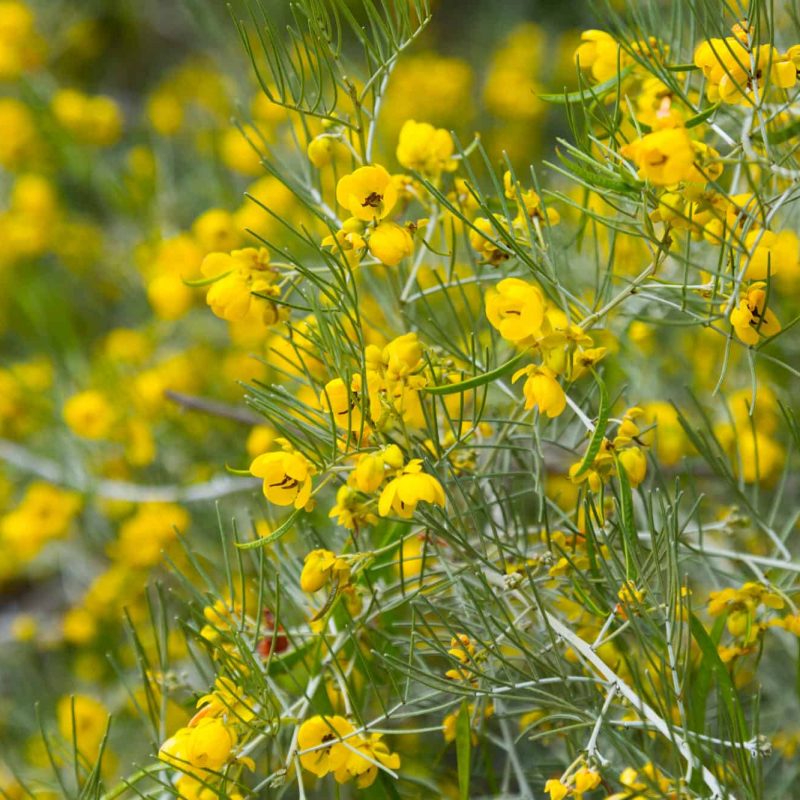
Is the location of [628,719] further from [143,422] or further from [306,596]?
[143,422]

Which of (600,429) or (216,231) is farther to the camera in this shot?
(216,231)

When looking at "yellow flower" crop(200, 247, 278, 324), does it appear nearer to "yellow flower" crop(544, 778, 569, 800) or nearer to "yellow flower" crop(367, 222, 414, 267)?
"yellow flower" crop(367, 222, 414, 267)

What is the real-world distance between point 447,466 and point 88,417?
0.80m

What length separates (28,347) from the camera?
1.85 meters

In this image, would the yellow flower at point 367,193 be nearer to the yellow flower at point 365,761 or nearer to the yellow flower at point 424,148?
the yellow flower at point 424,148

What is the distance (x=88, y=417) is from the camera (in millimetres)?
1345

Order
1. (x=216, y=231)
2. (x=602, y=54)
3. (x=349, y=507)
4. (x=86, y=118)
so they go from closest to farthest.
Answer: (x=349, y=507) → (x=602, y=54) → (x=216, y=231) → (x=86, y=118)

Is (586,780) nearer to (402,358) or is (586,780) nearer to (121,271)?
(402,358)

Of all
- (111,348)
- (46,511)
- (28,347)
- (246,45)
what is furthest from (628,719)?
(28,347)

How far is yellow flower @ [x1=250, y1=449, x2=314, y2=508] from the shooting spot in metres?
0.61

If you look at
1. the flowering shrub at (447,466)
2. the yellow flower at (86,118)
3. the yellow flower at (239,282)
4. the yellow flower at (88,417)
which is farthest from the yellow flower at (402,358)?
the yellow flower at (86,118)

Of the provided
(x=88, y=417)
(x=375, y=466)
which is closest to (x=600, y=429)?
(x=375, y=466)

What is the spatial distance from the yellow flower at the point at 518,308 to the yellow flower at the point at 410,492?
104mm

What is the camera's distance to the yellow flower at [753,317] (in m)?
0.62
